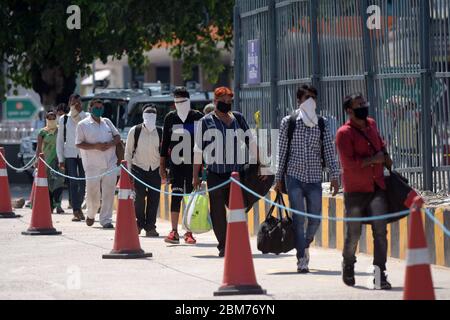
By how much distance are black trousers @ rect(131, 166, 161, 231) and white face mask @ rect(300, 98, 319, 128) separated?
4.79 m

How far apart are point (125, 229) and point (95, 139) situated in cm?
437

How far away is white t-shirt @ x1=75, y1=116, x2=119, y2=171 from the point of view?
18.6 m

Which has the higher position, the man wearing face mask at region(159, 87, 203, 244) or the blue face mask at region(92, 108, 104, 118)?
the blue face mask at region(92, 108, 104, 118)

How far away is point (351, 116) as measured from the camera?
11.8m

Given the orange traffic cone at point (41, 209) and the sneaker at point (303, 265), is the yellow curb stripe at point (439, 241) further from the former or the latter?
the orange traffic cone at point (41, 209)

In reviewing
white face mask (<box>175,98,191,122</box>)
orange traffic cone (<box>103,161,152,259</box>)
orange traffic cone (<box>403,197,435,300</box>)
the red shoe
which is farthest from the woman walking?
orange traffic cone (<box>403,197,435,300</box>)

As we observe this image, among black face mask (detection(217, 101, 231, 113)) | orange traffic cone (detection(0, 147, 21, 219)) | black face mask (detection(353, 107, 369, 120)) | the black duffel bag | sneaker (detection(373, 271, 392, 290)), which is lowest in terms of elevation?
sneaker (detection(373, 271, 392, 290))

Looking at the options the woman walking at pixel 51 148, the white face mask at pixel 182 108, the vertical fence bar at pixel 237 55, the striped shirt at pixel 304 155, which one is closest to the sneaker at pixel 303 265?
the striped shirt at pixel 304 155

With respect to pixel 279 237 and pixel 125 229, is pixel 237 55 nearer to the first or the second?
pixel 125 229

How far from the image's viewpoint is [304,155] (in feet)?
42.7

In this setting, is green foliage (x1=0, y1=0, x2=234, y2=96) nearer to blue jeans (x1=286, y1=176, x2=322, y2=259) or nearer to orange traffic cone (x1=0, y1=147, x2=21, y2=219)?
orange traffic cone (x1=0, y1=147, x2=21, y2=219)

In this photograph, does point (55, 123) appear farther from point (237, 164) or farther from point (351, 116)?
point (351, 116)

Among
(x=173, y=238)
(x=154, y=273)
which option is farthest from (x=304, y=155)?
(x=173, y=238)
